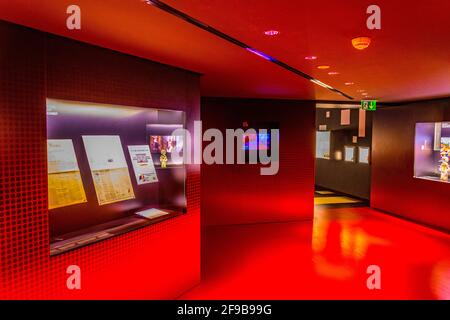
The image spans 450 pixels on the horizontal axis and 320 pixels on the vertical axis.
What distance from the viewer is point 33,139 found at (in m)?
2.65

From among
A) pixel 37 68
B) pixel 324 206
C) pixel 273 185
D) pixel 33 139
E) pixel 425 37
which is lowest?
pixel 324 206

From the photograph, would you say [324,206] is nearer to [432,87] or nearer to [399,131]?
[399,131]

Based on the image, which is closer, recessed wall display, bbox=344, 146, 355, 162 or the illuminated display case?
the illuminated display case

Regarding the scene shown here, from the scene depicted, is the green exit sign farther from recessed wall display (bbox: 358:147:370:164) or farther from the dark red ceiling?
the dark red ceiling

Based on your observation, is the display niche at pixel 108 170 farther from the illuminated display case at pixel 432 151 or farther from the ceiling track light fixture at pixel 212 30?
the illuminated display case at pixel 432 151

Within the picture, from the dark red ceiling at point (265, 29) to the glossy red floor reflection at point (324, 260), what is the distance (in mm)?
2788

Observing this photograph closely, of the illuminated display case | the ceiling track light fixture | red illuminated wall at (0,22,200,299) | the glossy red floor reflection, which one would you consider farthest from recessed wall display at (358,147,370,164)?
red illuminated wall at (0,22,200,299)

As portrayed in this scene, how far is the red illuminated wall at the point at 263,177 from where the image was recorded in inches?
301

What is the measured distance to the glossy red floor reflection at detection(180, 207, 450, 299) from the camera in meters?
4.45

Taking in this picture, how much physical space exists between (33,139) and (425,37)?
323cm

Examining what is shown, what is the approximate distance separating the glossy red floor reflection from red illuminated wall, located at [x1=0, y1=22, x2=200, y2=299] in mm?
1028
